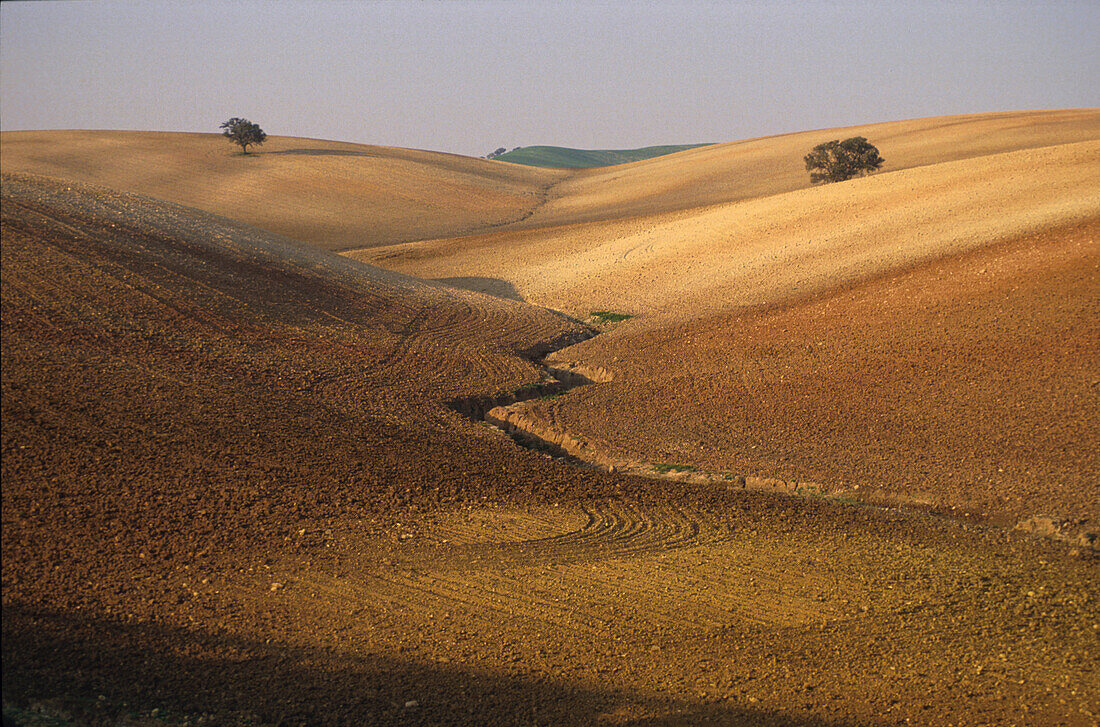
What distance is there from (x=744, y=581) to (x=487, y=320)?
11386 millimetres

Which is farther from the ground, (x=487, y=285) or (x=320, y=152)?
(x=320, y=152)

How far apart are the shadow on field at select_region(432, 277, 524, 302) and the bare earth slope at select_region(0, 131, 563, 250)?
32.3 feet

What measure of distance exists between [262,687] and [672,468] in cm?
611

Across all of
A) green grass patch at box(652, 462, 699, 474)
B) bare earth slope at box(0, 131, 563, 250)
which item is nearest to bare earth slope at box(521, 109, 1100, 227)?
bare earth slope at box(0, 131, 563, 250)

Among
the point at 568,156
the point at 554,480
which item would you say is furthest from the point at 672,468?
the point at 568,156

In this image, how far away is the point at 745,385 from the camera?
1285cm

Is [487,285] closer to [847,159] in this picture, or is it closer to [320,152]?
[847,159]

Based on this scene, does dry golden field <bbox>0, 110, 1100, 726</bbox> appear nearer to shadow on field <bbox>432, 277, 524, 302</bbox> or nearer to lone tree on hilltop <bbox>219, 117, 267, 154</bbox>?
shadow on field <bbox>432, 277, 524, 302</bbox>

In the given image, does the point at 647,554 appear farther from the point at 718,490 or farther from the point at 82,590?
the point at 82,590

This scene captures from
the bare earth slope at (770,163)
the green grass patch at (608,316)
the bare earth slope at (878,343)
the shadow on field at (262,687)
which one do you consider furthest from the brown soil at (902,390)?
the bare earth slope at (770,163)

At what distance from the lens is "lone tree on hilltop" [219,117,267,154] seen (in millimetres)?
52938

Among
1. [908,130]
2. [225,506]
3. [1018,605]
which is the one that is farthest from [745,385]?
[908,130]

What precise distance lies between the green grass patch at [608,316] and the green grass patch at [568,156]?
99.2 m

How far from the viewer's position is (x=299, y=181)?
1797 inches
